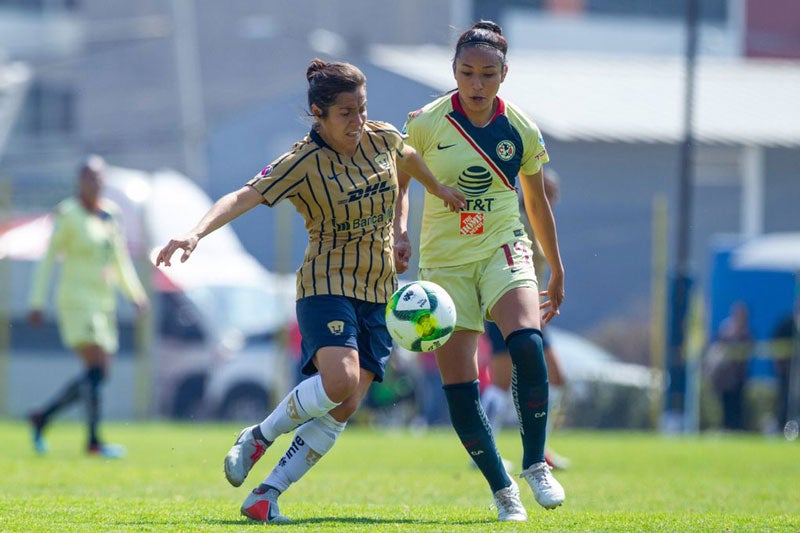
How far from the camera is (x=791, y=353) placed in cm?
1992

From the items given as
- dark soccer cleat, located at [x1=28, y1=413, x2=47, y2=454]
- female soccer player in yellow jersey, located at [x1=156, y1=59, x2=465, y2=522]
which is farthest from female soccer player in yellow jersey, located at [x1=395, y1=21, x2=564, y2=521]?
dark soccer cleat, located at [x1=28, y1=413, x2=47, y2=454]

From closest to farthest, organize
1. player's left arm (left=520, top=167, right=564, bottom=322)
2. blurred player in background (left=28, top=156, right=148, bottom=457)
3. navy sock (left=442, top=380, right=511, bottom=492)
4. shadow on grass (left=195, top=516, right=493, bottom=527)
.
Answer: shadow on grass (left=195, top=516, right=493, bottom=527) → navy sock (left=442, top=380, right=511, bottom=492) → player's left arm (left=520, top=167, right=564, bottom=322) → blurred player in background (left=28, top=156, right=148, bottom=457)

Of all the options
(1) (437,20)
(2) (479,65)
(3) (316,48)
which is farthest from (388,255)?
(1) (437,20)

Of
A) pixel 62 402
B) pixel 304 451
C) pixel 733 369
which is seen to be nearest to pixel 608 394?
pixel 733 369

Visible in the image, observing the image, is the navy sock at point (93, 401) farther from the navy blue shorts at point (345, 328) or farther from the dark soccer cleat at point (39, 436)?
the navy blue shorts at point (345, 328)

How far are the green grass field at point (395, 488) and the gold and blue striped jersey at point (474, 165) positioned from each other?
1.31 meters

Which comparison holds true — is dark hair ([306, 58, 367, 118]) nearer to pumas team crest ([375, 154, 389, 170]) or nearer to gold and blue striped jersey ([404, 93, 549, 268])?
pumas team crest ([375, 154, 389, 170])

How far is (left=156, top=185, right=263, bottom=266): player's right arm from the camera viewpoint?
5984 mm

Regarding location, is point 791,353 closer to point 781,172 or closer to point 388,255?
point 781,172

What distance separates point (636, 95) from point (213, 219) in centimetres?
2726

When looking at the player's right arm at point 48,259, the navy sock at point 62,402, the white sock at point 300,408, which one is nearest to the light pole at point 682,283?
the navy sock at point 62,402

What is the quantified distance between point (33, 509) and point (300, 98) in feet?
85.0

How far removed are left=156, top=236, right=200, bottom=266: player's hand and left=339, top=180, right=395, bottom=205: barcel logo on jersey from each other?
898 millimetres

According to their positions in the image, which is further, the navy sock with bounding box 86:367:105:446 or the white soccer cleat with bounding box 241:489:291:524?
the navy sock with bounding box 86:367:105:446
